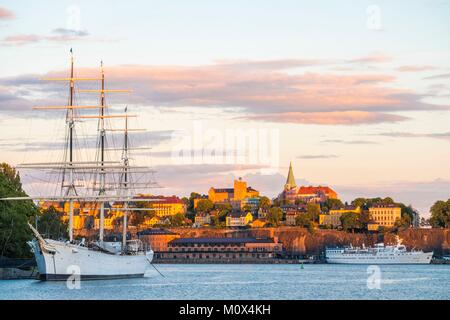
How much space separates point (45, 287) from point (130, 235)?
110m

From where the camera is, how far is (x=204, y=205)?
183 metres

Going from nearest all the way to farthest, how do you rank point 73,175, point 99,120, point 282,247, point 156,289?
point 156,289, point 73,175, point 99,120, point 282,247

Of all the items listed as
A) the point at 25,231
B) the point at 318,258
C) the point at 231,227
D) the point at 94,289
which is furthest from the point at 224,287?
the point at 231,227

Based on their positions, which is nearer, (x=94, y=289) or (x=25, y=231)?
(x=94, y=289)

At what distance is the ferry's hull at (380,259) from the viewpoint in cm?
12319

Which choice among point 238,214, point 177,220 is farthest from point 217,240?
point 238,214

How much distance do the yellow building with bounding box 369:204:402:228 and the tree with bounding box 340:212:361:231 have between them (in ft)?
16.1

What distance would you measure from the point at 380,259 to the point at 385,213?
181ft

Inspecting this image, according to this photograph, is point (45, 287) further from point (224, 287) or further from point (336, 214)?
point (336, 214)

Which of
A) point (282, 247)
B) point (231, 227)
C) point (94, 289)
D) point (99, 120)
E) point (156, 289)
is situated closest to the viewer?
point (94, 289)

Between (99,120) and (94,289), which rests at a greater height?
(99,120)

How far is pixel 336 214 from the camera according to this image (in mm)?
178625

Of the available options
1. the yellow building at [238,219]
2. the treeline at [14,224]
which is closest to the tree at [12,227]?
the treeline at [14,224]

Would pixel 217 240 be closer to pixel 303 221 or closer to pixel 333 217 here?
pixel 303 221
